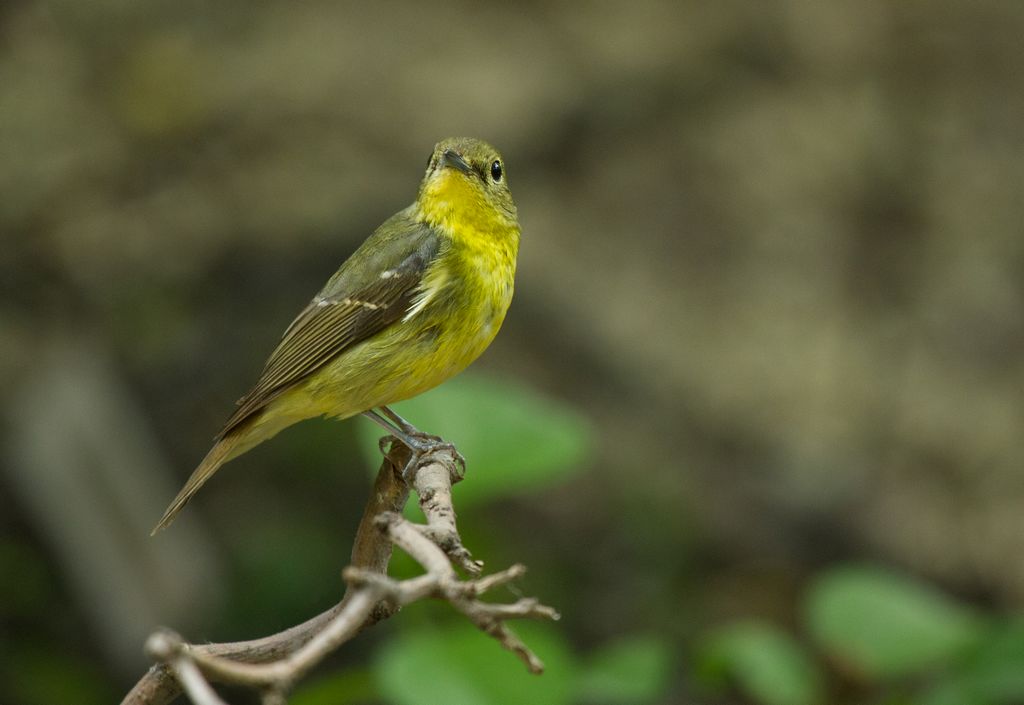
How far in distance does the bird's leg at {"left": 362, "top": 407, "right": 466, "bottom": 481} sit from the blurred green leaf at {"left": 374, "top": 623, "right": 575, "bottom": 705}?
41cm

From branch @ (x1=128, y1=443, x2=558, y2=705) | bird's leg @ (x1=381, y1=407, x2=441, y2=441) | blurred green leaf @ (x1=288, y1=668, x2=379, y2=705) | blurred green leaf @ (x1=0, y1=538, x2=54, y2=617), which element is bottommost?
branch @ (x1=128, y1=443, x2=558, y2=705)

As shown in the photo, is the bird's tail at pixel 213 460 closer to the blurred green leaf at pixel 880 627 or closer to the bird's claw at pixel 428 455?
the bird's claw at pixel 428 455

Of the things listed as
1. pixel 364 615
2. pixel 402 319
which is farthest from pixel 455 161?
pixel 364 615

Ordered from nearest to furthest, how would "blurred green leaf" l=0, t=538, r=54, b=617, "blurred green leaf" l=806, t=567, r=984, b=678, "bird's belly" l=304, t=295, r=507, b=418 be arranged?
1. "bird's belly" l=304, t=295, r=507, b=418
2. "blurred green leaf" l=806, t=567, r=984, b=678
3. "blurred green leaf" l=0, t=538, r=54, b=617

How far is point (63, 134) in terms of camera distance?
19.4 feet

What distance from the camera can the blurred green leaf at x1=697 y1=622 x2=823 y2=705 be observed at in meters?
3.23

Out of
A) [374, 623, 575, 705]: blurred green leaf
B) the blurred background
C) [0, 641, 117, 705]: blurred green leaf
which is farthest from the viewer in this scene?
the blurred background

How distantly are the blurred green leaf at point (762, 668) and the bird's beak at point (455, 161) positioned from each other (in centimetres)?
145

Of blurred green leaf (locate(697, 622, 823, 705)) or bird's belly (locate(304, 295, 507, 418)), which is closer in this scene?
bird's belly (locate(304, 295, 507, 418))

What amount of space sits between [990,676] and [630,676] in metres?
0.91

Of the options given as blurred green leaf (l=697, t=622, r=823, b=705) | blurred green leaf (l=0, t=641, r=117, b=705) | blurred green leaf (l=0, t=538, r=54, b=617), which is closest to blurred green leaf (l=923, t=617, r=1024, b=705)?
blurred green leaf (l=697, t=622, r=823, b=705)

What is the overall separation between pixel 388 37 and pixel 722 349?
2542 mm

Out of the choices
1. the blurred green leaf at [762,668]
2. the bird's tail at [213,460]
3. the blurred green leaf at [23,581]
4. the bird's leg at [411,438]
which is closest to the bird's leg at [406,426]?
the bird's leg at [411,438]

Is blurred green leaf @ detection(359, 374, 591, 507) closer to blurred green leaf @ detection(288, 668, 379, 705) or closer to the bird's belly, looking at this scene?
the bird's belly
